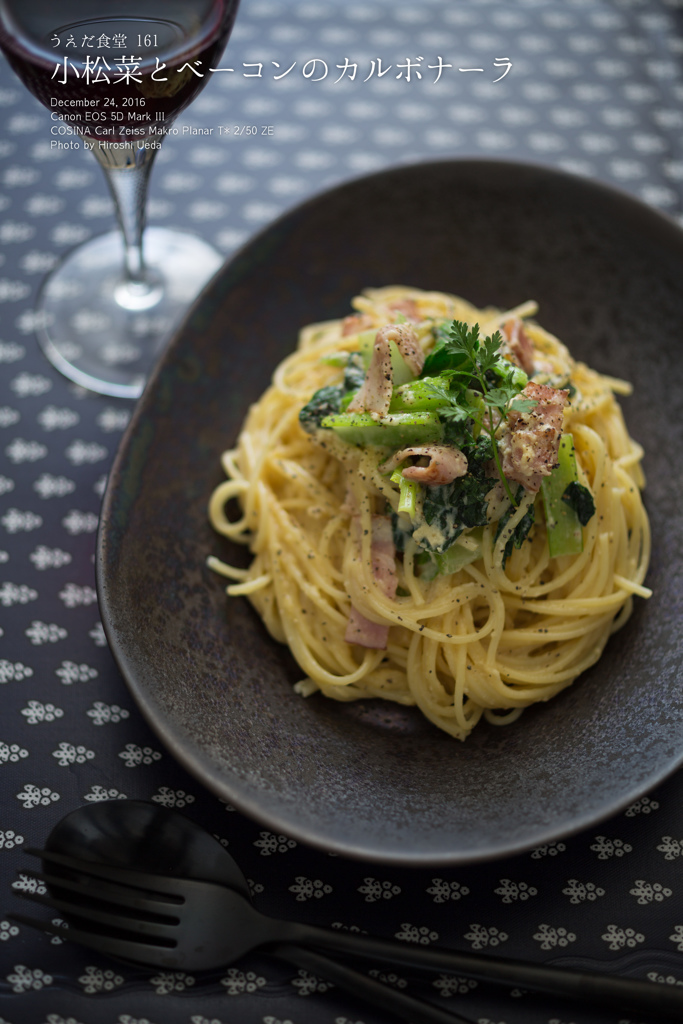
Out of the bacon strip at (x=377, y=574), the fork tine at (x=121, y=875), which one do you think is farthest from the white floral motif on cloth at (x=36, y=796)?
the bacon strip at (x=377, y=574)

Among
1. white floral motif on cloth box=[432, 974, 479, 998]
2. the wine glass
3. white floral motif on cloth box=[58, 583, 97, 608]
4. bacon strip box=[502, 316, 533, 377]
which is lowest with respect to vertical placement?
white floral motif on cloth box=[432, 974, 479, 998]

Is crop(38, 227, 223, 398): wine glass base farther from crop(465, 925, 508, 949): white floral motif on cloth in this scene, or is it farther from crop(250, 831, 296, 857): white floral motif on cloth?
crop(465, 925, 508, 949): white floral motif on cloth

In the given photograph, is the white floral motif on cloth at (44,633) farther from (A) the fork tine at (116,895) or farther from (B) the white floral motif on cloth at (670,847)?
(B) the white floral motif on cloth at (670,847)

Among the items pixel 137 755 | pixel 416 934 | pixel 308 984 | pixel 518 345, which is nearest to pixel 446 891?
pixel 416 934

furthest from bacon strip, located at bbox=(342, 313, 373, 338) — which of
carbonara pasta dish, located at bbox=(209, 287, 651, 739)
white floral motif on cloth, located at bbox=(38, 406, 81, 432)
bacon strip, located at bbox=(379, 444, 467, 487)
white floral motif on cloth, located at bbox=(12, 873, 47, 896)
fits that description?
white floral motif on cloth, located at bbox=(12, 873, 47, 896)

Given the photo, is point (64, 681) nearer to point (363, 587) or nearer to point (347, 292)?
point (363, 587)

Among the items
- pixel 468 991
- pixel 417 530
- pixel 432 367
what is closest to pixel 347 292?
pixel 432 367
